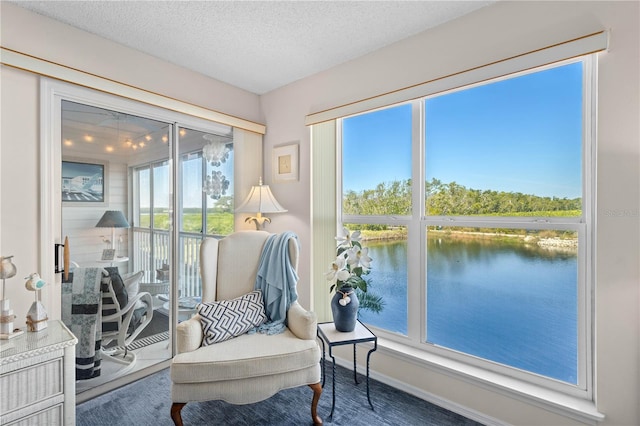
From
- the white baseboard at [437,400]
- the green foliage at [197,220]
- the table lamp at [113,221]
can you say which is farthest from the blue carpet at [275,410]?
the green foliage at [197,220]

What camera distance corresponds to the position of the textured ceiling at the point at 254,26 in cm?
183

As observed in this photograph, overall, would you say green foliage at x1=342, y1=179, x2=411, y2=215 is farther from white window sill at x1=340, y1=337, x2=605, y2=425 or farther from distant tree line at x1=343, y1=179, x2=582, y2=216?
white window sill at x1=340, y1=337, x2=605, y2=425

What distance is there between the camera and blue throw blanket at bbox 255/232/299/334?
7.01 feet

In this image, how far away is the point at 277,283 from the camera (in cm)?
216

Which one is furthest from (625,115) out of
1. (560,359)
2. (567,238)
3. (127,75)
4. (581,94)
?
(127,75)

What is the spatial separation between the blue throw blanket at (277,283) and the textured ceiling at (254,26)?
1449 millimetres

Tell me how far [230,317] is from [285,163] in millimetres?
1569

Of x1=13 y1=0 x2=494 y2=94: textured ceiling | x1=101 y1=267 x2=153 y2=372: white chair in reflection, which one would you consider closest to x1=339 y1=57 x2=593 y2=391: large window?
x1=13 y1=0 x2=494 y2=94: textured ceiling

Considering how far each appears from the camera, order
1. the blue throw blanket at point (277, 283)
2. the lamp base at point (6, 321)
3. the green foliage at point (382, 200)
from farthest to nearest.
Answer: the green foliage at point (382, 200) < the blue throw blanket at point (277, 283) < the lamp base at point (6, 321)

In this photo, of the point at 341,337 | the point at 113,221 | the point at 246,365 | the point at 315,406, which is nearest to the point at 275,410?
the point at 315,406

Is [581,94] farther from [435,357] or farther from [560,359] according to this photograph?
[435,357]

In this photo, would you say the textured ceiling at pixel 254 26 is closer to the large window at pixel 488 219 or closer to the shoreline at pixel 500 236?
the large window at pixel 488 219

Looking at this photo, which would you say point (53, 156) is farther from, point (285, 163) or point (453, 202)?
point (453, 202)

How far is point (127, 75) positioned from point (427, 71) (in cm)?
217
